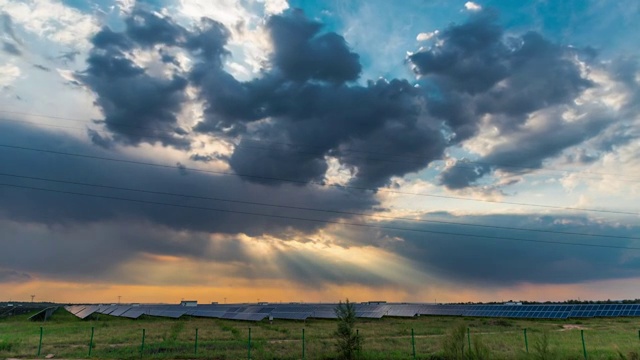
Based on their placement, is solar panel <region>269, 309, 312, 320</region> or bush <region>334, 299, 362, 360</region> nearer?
→ bush <region>334, 299, 362, 360</region>

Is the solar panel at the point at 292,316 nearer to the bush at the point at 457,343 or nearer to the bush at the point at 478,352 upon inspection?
the bush at the point at 457,343

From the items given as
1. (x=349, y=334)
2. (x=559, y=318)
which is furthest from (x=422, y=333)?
(x=559, y=318)

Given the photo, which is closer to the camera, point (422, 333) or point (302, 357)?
point (302, 357)

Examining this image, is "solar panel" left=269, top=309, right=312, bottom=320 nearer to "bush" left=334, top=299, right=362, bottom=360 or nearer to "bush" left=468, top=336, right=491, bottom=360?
"bush" left=334, top=299, right=362, bottom=360

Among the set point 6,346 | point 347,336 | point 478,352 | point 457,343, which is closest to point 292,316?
point 6,346

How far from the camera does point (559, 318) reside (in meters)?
83.4

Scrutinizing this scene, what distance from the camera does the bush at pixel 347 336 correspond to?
3516 centimetres

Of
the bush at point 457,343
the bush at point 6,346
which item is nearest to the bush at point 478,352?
the bush at point 457,343

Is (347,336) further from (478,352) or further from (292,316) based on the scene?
(292,316)

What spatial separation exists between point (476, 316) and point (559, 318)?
19051 mm

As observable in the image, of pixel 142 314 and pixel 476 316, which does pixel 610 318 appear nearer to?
pixel 476 316

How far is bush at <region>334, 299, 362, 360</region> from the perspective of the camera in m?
35.2

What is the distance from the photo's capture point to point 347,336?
35.4m

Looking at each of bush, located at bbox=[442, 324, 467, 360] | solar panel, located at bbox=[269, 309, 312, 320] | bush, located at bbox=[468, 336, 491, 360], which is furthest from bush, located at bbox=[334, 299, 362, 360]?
solar panel, located at bbox=[269, 309, 312, 320]
